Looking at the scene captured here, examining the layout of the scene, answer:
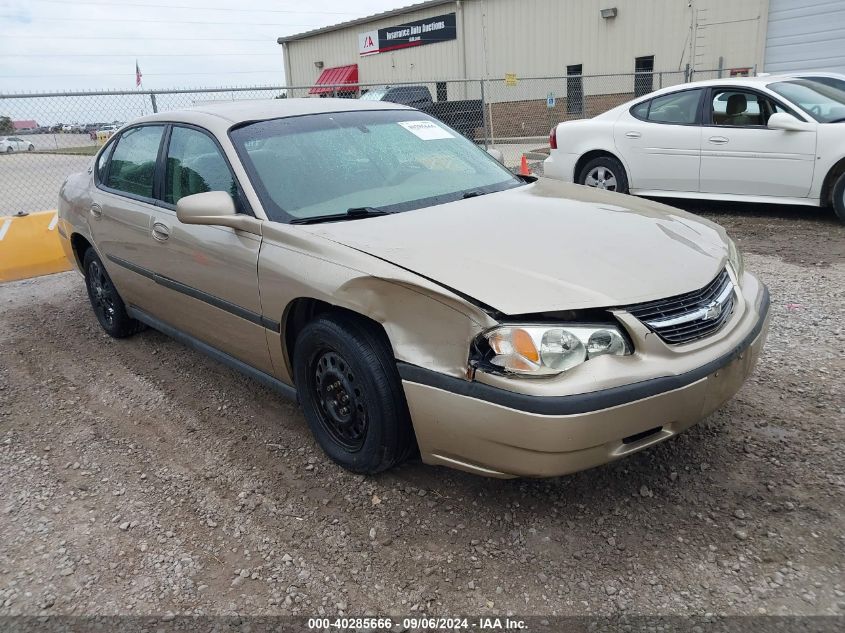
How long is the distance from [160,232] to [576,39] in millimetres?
22269

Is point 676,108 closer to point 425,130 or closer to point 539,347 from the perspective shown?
point 425,130

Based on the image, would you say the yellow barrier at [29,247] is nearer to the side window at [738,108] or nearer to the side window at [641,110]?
the side window at [641,110]

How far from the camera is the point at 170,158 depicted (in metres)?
3.93

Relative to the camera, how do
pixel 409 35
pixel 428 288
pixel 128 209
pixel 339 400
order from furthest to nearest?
pixel 409 35 < pixel 128 209 < pixel 339 400 < pixel 428 288

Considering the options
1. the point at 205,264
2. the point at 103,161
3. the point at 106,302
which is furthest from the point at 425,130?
the point at 106,302

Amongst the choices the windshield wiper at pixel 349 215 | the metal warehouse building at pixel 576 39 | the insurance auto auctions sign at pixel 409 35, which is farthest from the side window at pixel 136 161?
the insurance auto auctions sign at pixel 409 35

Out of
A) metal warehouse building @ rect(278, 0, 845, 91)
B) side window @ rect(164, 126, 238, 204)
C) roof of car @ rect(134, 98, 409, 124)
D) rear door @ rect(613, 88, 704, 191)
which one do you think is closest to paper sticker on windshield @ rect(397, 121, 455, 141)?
roof of car @ rect(134, 98, 409, 124)

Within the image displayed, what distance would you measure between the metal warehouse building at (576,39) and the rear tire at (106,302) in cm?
1850

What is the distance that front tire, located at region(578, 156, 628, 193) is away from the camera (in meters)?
8.24

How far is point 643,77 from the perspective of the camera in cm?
2083

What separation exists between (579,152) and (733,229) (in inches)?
84.5

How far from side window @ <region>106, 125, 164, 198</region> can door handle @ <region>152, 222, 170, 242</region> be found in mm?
266

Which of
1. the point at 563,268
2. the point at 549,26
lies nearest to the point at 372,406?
the point at 563,268

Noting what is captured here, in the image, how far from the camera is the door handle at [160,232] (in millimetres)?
3773
